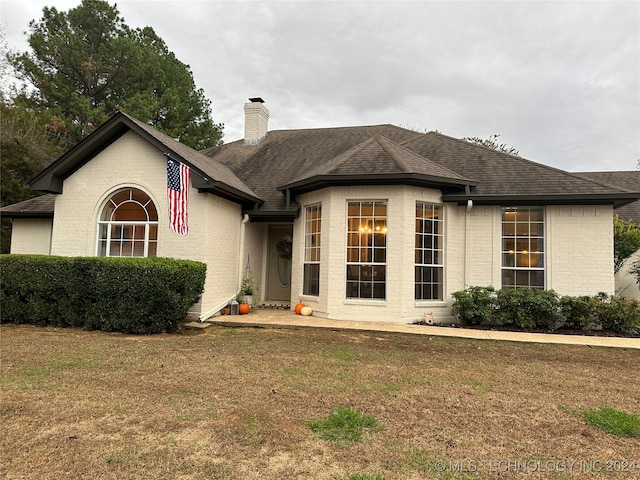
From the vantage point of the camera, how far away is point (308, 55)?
63.4 feet

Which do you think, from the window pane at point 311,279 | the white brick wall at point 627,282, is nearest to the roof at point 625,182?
the white brick wall at point 627,282

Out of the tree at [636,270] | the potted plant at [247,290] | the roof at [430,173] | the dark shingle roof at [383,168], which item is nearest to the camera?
the dark shingle roof at [383,168]

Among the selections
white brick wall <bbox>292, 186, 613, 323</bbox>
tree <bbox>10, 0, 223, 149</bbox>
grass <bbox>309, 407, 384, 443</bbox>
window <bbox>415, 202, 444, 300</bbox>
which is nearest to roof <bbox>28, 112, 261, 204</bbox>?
white brick wall <bbox>292, 186, 613, 323</bbox>

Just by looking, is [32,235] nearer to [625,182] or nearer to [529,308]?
[529,308]

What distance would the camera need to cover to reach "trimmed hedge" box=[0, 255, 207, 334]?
728cm

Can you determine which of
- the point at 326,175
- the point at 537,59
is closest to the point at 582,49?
the point at 537,59

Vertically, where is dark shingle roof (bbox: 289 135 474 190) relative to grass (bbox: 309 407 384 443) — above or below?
above

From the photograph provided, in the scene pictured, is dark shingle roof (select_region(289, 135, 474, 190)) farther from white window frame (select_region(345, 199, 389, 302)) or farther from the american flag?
the american flag

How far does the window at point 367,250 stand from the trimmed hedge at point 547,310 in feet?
6.41

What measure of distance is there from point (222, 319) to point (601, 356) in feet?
Answer: 23.9

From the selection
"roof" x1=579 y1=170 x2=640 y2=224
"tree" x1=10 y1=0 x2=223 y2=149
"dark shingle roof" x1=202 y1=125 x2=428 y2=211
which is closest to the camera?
"dark shingle roof" x1=202 y1=125 x2=428 y2=211

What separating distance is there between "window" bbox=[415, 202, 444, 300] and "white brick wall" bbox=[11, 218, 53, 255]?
35.1 ft

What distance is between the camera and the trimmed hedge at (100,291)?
7.28 meters

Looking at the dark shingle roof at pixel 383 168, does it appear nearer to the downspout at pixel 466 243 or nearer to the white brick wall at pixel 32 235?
the downspout at pixel 466 243
